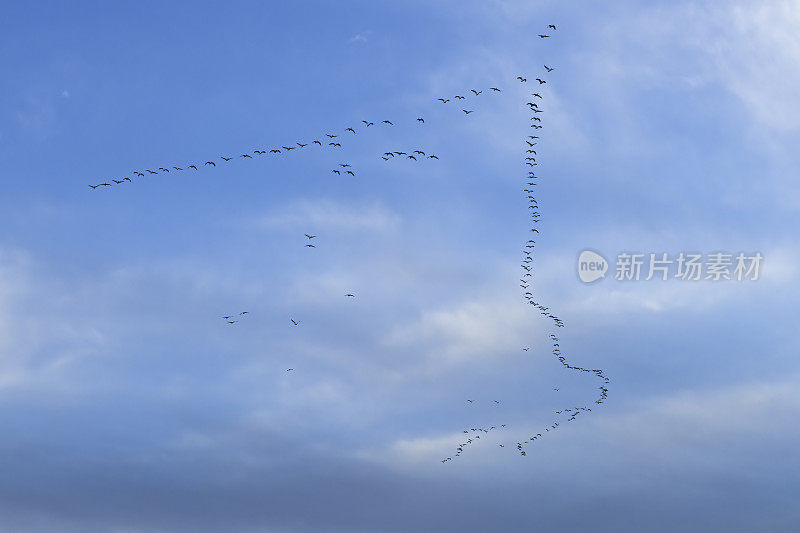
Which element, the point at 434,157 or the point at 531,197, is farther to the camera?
the point at 531,197

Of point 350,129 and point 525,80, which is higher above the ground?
point 525,80

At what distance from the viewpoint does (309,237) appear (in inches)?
6506

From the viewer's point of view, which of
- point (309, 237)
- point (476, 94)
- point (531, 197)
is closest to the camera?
point (476, 94)

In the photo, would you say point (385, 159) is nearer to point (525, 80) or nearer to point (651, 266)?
point (525, 80)

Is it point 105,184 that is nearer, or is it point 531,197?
point 105,184

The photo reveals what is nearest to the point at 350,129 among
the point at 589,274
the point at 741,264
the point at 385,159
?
the point at 385,159

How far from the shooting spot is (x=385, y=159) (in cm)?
15600

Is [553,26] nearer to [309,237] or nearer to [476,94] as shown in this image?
[476,94]

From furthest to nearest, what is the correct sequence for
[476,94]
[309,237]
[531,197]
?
[531,197], [309,237], [476,94]

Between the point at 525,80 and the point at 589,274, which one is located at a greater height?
the point at 525,80

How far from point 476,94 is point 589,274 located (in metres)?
29.7

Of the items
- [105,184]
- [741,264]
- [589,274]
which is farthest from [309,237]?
[741,264]

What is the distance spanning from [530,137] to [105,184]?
191 ft

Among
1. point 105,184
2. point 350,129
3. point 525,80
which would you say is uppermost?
point 525,80
